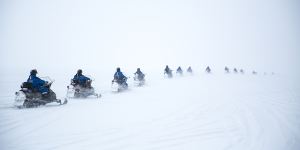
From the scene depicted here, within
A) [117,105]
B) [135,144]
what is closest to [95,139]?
[135,144]

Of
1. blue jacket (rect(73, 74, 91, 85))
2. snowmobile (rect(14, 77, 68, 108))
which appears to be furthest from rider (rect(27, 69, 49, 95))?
blue jacket (rect(73, 74, 91, 85))

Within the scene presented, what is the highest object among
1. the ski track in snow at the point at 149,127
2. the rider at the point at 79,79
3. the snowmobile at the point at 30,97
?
the rider at the point at 79,79

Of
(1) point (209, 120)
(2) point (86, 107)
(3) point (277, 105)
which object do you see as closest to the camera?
(1) point (209, 120)

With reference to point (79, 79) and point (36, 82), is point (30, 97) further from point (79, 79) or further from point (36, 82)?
point (79, 79)

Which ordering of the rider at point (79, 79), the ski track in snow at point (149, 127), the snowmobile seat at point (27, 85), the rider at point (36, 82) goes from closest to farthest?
the ski track in snow at point (149, 127) < the snowmobile seat at point (27, 85) < the rider at point (36, 82) < the rider at point (79, 79)

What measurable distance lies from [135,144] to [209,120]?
3.58 m

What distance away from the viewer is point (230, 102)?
42.2ft

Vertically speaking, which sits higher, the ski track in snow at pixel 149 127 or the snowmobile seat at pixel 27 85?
the snowmobile seat at pixel 27 85

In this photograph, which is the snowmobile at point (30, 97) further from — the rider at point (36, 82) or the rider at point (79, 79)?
the rider at point (79, 79)

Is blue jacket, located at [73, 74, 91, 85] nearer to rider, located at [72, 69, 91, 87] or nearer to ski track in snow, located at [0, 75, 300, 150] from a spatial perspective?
rider, located at [72, 69, 91, 87]

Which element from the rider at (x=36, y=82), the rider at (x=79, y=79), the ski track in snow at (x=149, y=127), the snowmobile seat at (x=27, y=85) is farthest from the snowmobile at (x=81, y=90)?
the snowmobile seat at (x=27, y=85)

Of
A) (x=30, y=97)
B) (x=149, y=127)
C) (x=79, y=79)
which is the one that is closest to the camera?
(x=149, y=127)

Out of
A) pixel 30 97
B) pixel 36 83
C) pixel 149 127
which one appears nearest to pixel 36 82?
pixel 36 83

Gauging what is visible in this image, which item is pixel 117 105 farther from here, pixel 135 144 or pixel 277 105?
pixel 277 105
